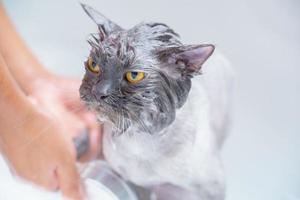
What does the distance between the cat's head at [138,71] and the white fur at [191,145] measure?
0.09 ft

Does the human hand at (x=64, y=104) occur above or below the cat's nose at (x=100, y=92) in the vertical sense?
below

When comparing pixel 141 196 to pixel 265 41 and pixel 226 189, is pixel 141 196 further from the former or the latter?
pixel 265 41

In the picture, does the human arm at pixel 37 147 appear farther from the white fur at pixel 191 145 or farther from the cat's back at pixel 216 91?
the cat's back at pixel 216 91

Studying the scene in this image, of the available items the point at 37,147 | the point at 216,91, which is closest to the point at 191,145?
the point at 216,91

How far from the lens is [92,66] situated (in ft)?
1.35

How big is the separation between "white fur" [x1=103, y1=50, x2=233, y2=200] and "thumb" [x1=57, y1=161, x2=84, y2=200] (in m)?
0.04

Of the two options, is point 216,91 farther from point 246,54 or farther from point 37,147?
point 37,147

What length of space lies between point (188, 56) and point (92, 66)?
9 cm

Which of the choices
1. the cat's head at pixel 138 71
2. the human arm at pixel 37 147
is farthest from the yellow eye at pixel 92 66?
the human arm at pixel 37 147

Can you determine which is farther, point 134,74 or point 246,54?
point 246,54

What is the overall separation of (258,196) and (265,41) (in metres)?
0.17

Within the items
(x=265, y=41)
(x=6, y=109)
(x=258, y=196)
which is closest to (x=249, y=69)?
(x=265, y=41)

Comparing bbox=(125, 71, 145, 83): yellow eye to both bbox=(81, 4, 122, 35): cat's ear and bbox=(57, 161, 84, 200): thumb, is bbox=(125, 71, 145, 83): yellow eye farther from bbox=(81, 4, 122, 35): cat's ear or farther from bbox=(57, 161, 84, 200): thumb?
bbox=(57, 161, 84, 200): thumb

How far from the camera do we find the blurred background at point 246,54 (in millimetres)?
482
